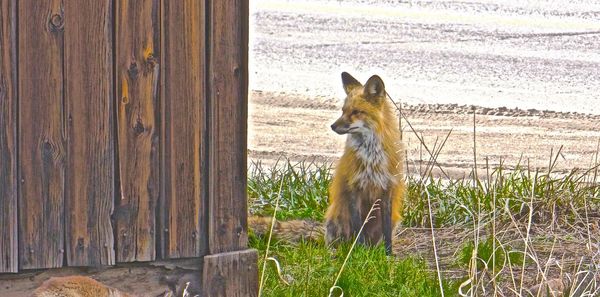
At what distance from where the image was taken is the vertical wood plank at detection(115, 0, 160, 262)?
193 inches

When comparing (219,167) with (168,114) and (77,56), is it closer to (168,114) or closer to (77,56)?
(168,114)

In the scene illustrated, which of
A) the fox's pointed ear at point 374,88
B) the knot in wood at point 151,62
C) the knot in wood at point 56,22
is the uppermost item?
the knot in wood at point 56,22

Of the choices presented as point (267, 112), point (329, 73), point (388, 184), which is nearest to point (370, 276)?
point (388, 184)

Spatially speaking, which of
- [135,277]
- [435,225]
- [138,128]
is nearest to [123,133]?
[138,128]

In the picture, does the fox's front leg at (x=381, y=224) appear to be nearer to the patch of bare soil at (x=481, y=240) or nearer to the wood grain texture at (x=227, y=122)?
the patch of bare soil at (x=481, y=240)

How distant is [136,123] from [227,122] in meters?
0.39

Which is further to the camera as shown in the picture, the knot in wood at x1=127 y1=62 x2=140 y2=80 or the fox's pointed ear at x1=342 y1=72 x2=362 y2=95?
the fox's pointed ear at x1=342 y1=72 x2=362 y2=95

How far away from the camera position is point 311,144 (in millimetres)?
10570

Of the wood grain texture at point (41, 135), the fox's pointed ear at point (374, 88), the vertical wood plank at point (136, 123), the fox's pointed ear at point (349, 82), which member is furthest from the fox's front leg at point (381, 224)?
the wood grain texture at point (41, 135)

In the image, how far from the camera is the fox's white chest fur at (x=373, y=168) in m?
6.70

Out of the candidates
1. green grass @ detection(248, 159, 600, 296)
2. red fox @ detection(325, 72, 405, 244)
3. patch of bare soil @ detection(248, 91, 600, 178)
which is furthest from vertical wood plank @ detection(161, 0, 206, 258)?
patch of bare soil @ detection(248, 91, 600, 178)

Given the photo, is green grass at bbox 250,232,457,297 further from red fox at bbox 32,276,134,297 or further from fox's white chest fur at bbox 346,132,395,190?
red fox at bbox 32,276,134,297

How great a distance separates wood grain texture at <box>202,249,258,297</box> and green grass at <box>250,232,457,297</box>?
0.23m

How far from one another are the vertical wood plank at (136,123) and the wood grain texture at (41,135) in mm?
245
